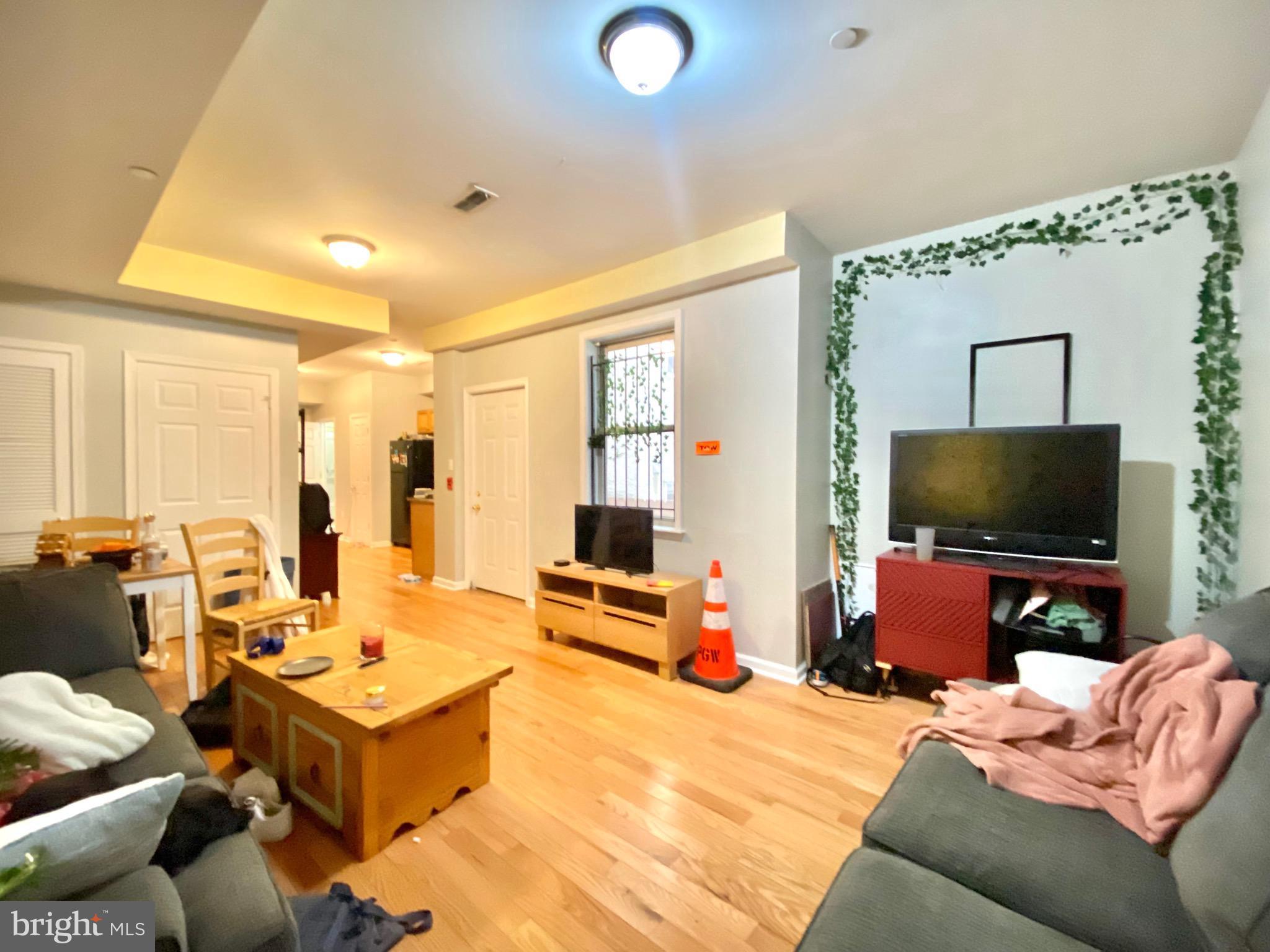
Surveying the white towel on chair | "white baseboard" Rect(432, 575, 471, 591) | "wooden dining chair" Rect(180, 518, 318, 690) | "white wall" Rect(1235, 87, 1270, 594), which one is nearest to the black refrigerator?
"white baseboard" Rect(432, 575, 471, 591)

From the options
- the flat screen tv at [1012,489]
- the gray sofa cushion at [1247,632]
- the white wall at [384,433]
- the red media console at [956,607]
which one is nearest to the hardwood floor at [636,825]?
the red media console at [956,607]

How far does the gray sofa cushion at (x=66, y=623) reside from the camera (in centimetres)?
178

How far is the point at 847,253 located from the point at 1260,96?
5.74 ft

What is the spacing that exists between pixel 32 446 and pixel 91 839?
13.3 feet

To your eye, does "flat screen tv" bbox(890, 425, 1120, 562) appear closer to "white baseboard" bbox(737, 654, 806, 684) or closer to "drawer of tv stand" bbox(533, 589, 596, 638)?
"white baseboard" bbox(737, 654, 806, 684)

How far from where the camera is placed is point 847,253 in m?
3.43

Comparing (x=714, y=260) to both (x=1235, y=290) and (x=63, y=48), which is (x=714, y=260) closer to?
(x=1235, y=290)

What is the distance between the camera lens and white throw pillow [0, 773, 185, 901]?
73cm

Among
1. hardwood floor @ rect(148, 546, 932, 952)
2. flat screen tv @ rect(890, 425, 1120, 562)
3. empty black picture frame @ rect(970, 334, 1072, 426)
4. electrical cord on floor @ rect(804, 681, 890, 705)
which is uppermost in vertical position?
empty black picture frame @ rect(970, 334, 1072, 426)

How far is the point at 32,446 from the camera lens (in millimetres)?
3357

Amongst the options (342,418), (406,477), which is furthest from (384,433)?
(342,418)

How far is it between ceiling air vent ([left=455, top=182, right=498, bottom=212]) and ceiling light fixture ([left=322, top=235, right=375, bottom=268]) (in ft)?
2.66

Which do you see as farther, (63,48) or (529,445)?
(529,445)

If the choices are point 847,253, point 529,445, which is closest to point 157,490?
point 529,445
